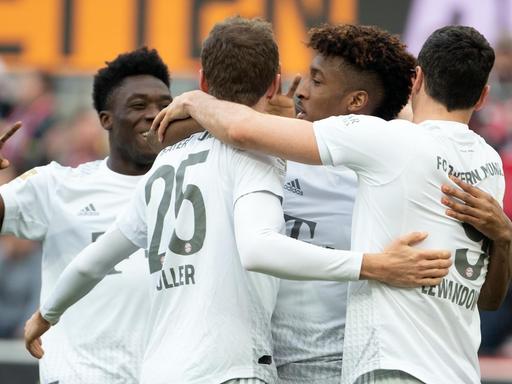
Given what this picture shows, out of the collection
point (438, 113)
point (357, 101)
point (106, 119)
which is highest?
point (438, 113)

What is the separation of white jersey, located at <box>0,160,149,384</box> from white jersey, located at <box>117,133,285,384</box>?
131 centimetres

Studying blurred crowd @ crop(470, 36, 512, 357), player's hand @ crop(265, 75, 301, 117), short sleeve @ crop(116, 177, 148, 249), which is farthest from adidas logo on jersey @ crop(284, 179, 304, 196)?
blurred crowd @ crop(470, 36, 512, 357)

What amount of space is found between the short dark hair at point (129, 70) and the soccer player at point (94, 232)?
6.0 inches

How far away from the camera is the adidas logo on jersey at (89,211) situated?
5921 millimetres

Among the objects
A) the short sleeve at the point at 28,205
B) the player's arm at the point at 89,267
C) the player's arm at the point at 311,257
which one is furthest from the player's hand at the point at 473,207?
the short sleeve at the point at 28,205

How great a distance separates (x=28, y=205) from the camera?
5859 millimetres

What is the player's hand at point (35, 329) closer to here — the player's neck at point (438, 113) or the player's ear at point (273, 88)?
the player's ear at point (273, 88)

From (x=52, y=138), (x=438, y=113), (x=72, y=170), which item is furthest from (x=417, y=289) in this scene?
(x=52, y=138)

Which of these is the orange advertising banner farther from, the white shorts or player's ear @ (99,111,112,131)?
the white shorts

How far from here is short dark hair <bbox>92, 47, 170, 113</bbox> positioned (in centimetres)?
645

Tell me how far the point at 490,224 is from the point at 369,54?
3.21ft

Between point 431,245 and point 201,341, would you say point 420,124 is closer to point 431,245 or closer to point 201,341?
point 431,245

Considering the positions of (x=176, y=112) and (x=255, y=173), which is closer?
(x=255, y=173)

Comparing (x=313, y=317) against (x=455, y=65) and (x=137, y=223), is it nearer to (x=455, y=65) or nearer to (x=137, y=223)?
(x=137, y=223)
